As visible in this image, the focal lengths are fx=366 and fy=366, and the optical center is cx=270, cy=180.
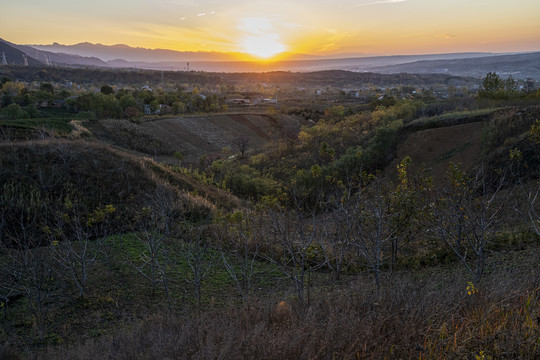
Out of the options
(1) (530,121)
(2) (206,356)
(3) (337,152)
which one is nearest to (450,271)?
(2) (206,356)

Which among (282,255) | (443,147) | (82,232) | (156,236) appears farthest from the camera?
(443,147)

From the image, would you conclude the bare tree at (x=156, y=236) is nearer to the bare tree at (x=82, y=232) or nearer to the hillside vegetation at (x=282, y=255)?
the hillside vegetation at (x=282, y=255)

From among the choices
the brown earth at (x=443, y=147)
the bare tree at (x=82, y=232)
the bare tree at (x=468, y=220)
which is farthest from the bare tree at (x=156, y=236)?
the brown earth at (x=443, y=147)

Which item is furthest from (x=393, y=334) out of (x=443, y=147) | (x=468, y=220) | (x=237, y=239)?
(x=443, y=147)

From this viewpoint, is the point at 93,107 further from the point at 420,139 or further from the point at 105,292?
the point at 105,292

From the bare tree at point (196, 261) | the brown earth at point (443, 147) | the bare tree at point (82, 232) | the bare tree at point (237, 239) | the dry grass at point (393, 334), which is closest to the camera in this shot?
the dry grass at point (393, 334)

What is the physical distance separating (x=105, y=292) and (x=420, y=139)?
22961mm

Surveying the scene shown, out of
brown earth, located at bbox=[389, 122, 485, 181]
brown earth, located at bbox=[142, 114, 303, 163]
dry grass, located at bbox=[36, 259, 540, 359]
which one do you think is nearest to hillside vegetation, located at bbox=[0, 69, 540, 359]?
dry grass, located at bbox=[36, 259, 540, 359]

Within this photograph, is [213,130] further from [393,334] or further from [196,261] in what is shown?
[393,334]

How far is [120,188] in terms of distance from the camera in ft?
59.1

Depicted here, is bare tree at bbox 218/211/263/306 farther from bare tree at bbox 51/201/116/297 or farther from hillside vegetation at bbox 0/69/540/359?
bare tree at bbox 51/201/116/297

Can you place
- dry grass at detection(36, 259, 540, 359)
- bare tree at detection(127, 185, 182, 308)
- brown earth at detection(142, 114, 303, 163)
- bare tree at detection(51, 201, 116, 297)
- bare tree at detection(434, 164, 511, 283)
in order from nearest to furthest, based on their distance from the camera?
dry grass at detection(36, 259, 540, 359) < bare tree at detection(434, 164, 511, 283) < bare tree at detection(127, 185, 182, 308) < bare tree at detection(51, 201, 116, 297) < brown earth at detection(142, 114, 303, 163)

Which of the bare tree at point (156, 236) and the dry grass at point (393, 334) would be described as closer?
the dry grass at point (393, 334)

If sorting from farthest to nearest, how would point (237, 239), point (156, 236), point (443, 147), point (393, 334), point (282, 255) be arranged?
point (443, 147) → point (237, 239) → point (156, 236) → point (282, 255) → point (393, 334)
